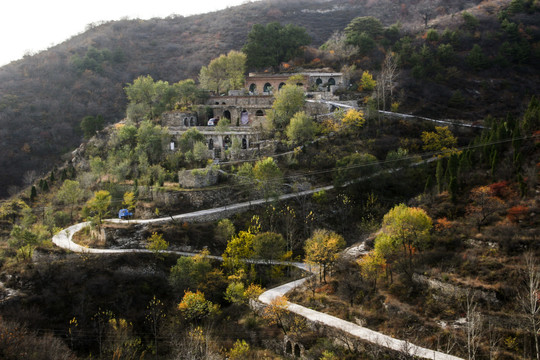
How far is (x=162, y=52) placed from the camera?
8962 cm

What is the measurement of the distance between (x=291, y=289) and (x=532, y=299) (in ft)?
41.8

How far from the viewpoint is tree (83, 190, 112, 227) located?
109 ft

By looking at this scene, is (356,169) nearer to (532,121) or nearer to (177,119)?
(532,121)

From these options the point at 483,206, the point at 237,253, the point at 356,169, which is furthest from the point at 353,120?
the point at 237,253

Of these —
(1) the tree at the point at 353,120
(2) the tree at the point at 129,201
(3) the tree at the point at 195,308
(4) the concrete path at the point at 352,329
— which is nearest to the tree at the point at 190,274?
(3) the tree at the point at 195,308

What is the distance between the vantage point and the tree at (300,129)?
38281 millimetres

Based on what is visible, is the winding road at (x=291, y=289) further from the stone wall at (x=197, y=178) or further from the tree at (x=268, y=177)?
the stone wall at (x=197, y=178)

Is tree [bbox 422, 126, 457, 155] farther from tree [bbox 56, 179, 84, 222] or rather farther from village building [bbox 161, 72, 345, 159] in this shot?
tree [bbox 56, 179, 84, 222]

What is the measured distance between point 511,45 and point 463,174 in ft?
109

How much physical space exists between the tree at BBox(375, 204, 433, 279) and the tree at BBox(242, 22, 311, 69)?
109 ft

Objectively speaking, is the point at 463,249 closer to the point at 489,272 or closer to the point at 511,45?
the point at 489,272

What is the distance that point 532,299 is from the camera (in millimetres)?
17125

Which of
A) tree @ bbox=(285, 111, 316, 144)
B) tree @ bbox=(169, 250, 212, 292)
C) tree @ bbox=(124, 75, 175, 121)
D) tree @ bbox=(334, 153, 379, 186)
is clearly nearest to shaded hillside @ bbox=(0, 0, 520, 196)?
tree @ bbox=(124, 75, 175, 121)

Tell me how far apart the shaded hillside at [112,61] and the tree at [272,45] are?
19751mm
